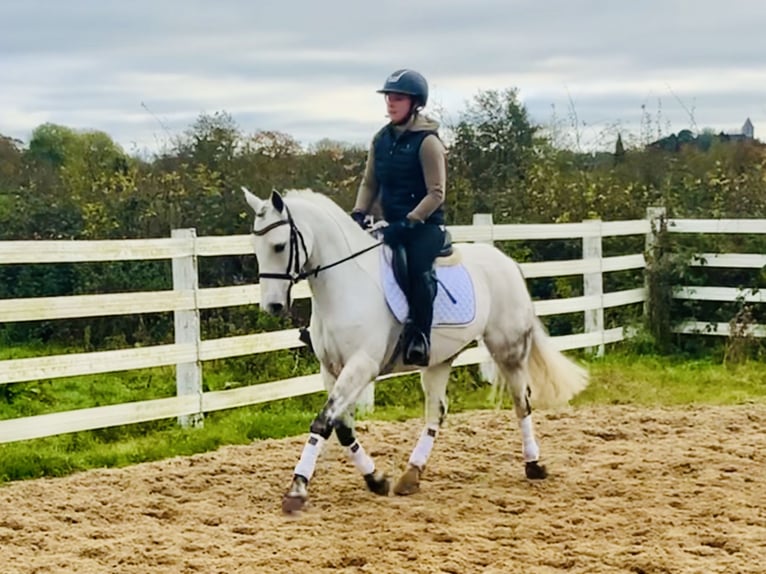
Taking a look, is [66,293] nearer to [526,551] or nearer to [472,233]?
[472,233]

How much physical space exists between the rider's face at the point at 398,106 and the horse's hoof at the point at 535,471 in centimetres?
224

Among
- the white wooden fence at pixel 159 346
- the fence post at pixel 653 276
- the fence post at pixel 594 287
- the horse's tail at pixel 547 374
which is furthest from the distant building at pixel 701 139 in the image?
the horse's tail at pixel 547 374

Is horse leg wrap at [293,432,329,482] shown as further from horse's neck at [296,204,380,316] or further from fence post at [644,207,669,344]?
fence post at [644,207,669,344]

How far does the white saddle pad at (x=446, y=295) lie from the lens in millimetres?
6430

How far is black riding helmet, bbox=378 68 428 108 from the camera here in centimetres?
635

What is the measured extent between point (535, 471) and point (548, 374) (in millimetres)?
859

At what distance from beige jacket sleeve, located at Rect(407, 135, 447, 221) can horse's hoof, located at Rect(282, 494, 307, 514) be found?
1675mm

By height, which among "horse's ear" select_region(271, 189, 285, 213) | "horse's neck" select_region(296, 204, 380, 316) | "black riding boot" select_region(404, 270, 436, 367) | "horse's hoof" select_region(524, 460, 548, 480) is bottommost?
"horse's hoof" select_region(524, 460, 548, 480)

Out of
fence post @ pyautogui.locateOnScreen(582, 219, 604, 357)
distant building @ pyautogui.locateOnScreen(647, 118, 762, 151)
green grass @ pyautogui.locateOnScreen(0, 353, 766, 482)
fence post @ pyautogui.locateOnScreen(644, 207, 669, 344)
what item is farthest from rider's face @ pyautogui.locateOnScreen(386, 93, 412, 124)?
distant building @ pyautogui.locateOnScreen(647, 118, 762, 151)

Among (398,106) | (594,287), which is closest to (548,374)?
(398,106)

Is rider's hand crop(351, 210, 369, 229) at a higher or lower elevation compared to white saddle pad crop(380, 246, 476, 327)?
higher

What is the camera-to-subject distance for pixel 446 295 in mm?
6727

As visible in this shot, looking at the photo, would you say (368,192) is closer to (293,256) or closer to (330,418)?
(293,256)

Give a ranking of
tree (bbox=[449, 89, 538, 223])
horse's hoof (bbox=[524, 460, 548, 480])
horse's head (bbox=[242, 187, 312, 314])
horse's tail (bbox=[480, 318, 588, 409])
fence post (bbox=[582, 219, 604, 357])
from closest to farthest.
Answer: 1. horse's head (bbox=[242, 187, 312, 314])
2. horse's hoof (bbox=[524, 460, 548, 480])
3. horse's tail (bbox=[480, 318, 588, 409])
4. fence post (bbox=[582, 219, 604, 357])
5. tree (bbox=[449, 89, 538, 223])
